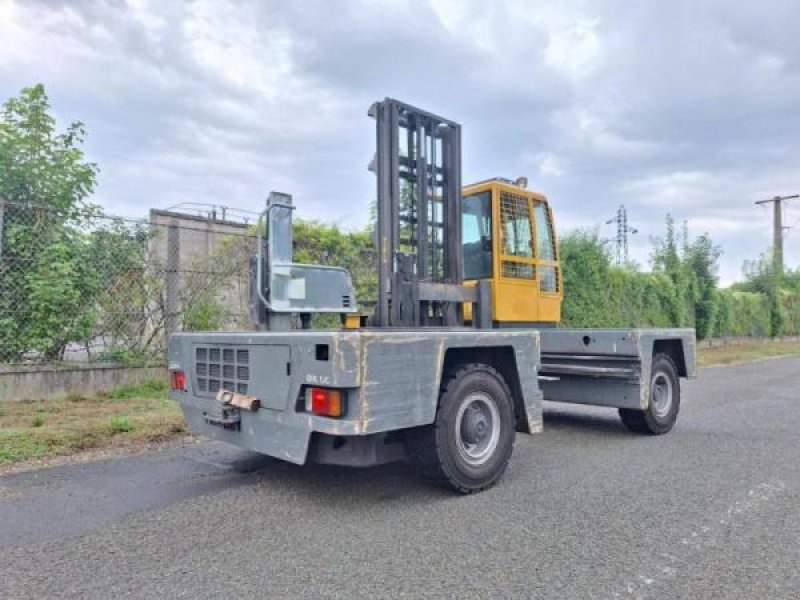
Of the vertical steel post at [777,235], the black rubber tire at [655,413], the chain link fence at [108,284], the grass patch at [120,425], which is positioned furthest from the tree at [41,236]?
the vertical steel post at [777,235]

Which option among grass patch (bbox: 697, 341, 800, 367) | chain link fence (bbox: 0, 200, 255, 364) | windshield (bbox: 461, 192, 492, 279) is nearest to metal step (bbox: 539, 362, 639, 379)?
windshield (bbox: 461, 192, 492, 279)

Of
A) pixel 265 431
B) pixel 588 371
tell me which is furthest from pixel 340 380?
pixel 588 371

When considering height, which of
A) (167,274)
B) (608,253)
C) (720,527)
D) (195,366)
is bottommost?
(720,527)

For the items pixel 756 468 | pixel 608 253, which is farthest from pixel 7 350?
pixel 608 253

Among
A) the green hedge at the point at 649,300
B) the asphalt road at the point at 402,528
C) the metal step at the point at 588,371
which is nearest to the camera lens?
the asphalt road at the point at 402,528

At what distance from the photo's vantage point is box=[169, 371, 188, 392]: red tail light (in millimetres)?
5008

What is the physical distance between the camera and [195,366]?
4.87 m

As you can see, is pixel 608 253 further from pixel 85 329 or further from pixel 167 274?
pixel 85 329

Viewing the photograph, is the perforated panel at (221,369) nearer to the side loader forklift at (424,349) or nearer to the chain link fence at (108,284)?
the side loader forklift at (424,349)

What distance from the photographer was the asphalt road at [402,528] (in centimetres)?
296

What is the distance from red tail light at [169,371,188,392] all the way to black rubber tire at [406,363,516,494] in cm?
203

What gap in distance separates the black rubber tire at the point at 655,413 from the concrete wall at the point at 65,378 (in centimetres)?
639

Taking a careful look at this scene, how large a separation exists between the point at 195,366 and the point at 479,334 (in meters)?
2.34

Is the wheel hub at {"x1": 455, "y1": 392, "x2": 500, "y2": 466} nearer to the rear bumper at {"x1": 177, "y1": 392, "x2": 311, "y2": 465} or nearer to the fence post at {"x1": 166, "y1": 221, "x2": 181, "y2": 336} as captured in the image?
the rear bumper at {"x1": 177, "y1": 392, "x2": 311, "y2": 465}
